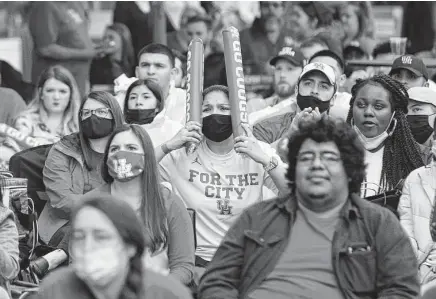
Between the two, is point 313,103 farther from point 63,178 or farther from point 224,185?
point 63,178

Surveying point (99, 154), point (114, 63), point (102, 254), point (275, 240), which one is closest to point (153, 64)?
point (99, 154)

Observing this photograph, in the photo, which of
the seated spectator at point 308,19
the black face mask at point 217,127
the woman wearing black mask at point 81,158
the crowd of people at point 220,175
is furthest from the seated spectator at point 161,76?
the seated spectator at point 308,19

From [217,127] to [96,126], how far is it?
33.4 inches

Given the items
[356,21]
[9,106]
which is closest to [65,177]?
[9,106]

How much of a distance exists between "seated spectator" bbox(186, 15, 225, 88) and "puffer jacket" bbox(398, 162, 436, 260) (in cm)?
554

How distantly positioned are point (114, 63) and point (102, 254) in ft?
29.4

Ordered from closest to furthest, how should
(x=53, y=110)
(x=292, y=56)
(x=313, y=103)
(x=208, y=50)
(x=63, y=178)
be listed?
(x=63, y=178) → (x=313, y=103) → (x=53, y=110) → (x=292, y=56) → (x=208, y=50)

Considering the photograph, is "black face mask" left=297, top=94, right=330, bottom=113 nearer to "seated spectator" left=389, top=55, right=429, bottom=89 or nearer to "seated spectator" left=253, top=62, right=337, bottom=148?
"seated spectator" left=253, top=62, right=337, bottom=148

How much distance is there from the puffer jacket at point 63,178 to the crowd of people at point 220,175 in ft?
0.03

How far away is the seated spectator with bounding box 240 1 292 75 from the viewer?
15.2 metres

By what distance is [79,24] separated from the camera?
1423 cm

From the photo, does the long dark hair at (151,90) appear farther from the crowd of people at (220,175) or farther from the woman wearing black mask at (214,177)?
the woman wearing black mask at (214,177)

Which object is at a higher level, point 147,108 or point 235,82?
point 235,82

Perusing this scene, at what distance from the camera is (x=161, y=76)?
1095 centimetres
